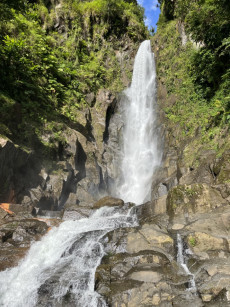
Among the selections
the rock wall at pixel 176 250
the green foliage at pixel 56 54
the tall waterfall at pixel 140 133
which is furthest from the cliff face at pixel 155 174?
the tall waterfall at pixel 140 133

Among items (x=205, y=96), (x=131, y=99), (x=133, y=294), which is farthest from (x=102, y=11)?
(x=133, y=294)

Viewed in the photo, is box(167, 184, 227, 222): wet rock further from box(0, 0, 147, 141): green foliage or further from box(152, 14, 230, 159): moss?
box(0, 0, 147, 141): green foliage

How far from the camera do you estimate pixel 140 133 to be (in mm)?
18516

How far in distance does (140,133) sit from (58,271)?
14.1 m

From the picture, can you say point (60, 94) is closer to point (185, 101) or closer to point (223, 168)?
point (185, 101)

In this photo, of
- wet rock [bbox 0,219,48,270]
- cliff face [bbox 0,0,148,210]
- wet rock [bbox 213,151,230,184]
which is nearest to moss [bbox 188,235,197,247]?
wet rock [bbox 213,151,230,184]

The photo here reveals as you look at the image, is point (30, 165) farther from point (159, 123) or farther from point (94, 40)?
point (94, 40)

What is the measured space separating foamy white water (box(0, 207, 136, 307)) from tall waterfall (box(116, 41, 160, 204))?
23.5ft

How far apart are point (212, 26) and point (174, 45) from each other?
8478 mm

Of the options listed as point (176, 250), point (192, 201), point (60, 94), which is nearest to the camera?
point (176, 250)

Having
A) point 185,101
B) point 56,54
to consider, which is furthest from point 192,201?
point 56,54

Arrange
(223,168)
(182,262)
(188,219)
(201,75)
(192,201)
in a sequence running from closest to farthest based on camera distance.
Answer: (182,262) → (188,219) → (192,201) → (223,168) → (201,75)

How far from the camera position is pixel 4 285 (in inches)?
227

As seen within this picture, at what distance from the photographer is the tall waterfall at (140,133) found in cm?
1575
